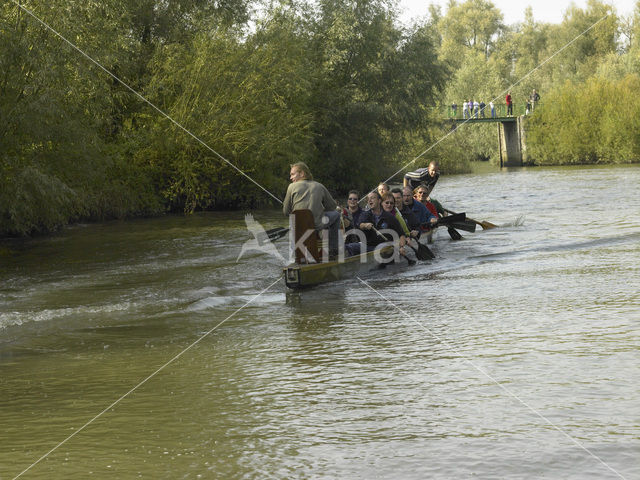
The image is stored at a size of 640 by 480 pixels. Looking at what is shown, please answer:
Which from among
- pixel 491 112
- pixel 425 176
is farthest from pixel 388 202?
pixel 491 112

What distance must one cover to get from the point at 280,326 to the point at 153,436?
3.82 metres

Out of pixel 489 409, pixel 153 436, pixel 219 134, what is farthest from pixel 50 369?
pixel 219 134

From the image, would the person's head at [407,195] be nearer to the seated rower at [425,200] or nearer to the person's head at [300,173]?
the seated rower at [425,200]

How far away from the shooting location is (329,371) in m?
7.15

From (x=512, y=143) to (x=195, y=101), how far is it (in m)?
36.8

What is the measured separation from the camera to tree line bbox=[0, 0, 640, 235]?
18109 mm

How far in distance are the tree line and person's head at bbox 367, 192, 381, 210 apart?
7.01 metres

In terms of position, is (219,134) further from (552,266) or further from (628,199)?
(552,266)

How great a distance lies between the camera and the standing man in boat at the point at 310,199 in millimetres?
11539

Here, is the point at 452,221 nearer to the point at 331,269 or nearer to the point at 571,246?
the point at 571,246

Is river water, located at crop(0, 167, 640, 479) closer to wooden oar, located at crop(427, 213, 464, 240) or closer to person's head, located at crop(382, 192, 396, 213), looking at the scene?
person's head, located at crop(382, 192, 396, 213)

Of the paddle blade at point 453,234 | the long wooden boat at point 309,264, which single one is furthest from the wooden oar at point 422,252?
the paddle blade at point 453,234

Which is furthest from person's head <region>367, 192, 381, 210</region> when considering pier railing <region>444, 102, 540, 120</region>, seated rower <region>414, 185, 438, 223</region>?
pier railing <region>444, 102, 540, 120</region>

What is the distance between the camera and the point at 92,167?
69.6 ft
